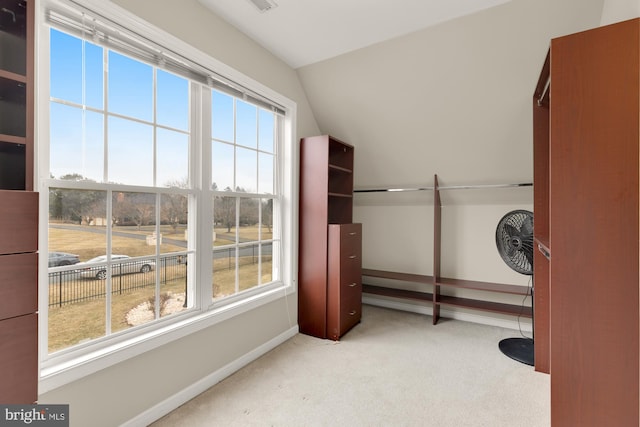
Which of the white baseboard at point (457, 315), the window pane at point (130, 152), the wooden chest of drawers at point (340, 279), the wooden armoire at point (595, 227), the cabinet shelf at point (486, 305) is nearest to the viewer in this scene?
the wooden armoire at point (595, 227)

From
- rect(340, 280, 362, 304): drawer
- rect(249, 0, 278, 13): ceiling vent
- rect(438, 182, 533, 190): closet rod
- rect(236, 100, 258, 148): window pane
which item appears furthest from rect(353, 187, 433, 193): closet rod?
rect(249, 0, 278, 13): ceiling vent

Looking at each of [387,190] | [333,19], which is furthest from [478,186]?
[333,19]

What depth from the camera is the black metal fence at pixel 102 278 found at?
146 cm

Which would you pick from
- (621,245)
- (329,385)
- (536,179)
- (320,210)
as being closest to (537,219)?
(536,179)

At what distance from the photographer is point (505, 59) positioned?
237cm

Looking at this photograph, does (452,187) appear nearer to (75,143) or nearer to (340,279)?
(340,279)

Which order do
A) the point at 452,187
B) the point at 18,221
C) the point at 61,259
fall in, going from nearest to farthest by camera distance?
the point at 18,221, the point at 61,259, the point at 452,187

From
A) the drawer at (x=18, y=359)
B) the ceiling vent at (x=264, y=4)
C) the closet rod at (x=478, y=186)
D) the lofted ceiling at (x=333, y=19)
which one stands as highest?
the lofted ceiling at (x=333, y=19)

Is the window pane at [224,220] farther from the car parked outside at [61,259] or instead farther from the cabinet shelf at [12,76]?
the cabinet shelf at [12,76]

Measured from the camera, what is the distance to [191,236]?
2076mm

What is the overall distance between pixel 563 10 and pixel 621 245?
1.77m

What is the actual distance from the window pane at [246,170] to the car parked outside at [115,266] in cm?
90

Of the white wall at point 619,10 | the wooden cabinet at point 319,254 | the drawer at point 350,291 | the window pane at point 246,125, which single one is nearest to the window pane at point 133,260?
the window pane at point 246,125

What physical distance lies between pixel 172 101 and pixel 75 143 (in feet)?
2.11
